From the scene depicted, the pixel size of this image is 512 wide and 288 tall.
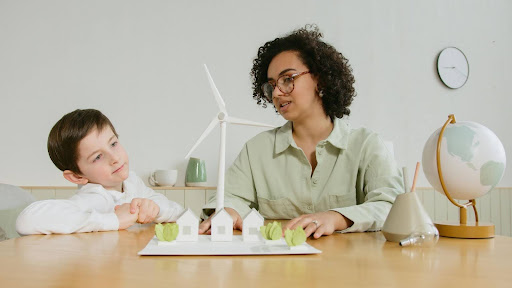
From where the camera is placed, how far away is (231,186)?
→ 5.37 feet

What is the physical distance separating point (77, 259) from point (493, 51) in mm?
3674

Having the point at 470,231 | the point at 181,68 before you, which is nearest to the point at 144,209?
the point at 470,231

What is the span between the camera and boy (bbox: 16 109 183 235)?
3.70ft

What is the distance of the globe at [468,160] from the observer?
0.96m

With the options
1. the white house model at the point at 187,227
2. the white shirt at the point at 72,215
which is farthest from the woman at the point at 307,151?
the white house model at the point at 187,227

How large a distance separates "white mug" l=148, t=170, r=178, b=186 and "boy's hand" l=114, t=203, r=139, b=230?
153cm

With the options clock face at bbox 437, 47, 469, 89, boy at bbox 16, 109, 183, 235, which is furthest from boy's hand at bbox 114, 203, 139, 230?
clock face at bbox 437, 47, 469, 89

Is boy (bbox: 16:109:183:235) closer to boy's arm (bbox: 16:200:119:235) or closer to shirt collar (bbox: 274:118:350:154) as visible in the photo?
boy's arm (bbox: 16:200:119:235)

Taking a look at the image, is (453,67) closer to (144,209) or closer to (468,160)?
(468,160)

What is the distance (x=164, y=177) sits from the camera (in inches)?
106

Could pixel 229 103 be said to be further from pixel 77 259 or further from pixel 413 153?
pixel 77 259

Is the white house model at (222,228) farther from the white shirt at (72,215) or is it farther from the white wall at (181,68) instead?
the white wall at (181,68)

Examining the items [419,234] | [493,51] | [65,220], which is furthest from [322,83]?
[493,51]

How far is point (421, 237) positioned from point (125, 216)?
2.46 ft
